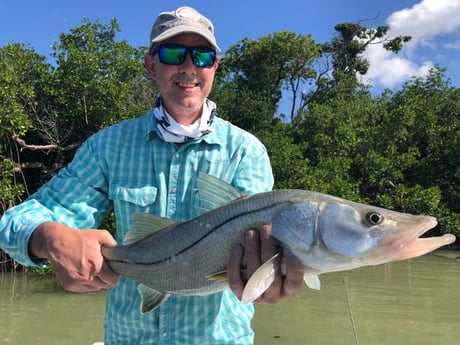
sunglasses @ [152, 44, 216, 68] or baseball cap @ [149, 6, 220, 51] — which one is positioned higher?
baseball cap @ [149, 6, 220, 51]

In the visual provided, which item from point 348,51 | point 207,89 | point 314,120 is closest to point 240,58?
point 314,120

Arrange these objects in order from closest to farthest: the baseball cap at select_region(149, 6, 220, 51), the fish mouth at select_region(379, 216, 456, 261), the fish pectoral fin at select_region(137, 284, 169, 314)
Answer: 1. the fish mouth at select_region(379, 216, 456, 261)
2. the fish pectoral fin at select_region(137, 284, 169, 314)
3. the baseball cap at select_region(149, 6, 220, 51)

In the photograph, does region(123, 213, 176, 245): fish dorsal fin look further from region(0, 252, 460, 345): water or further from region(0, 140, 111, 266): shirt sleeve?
region(0, 252, 460, 345): water

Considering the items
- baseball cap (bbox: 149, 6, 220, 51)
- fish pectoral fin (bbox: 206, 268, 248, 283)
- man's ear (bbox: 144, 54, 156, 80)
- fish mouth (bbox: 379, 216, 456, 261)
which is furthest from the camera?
man's ear (bbox: 144, 54, 156, 80)

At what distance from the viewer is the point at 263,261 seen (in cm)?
153

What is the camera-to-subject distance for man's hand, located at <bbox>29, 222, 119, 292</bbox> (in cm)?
164

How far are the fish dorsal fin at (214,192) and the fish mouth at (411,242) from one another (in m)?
0.55

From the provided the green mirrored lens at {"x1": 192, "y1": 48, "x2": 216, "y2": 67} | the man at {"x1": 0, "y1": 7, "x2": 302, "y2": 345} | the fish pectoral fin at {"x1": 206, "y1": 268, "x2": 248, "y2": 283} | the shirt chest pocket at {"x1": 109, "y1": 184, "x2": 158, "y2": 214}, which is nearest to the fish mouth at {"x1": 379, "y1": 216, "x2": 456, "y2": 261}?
the fish pectoral fin at {"x1": 206, "y1": 268, "x2": 248, "y2": 283}

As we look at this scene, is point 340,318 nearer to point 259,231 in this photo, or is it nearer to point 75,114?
point 259,231

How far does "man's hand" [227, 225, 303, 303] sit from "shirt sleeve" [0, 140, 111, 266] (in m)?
0.73

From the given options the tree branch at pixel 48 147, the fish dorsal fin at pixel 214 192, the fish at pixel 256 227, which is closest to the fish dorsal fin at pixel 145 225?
the fish at pixel 256 227

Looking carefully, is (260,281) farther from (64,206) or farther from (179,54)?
(179,54)

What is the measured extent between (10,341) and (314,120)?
47.1 feet

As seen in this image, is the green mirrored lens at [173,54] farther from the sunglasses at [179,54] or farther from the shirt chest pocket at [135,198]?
the shirt chest pocket at [135,198]
